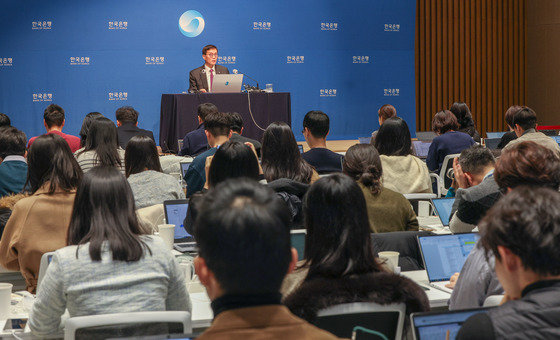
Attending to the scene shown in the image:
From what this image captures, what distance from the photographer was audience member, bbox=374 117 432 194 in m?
5.13

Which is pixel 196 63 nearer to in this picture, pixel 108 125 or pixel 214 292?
pixel 108 125

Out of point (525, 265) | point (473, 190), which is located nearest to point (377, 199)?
point (473, 190)

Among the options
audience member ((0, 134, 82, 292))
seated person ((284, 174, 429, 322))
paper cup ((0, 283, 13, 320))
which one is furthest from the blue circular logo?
seated person ((284, 174, 429, 322))

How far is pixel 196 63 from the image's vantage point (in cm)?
1116

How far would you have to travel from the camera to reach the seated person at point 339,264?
206cm

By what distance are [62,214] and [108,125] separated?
2.10 meters

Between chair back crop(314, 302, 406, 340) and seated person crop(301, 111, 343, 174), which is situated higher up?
seated person crop(301, 111, 343, 174)

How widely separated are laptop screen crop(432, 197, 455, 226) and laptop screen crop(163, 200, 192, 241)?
1494mm

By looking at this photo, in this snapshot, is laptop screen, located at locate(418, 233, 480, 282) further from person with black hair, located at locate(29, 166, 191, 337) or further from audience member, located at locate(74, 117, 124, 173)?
audience member, located at locate(74, 117, 124, 173)

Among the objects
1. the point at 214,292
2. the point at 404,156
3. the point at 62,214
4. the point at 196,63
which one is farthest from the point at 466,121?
the point at 214,292

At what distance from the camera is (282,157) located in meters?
4.52

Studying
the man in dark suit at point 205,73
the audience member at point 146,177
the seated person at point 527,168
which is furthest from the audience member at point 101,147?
the man in dark suit at point 205,73

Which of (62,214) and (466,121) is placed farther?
(466,121)

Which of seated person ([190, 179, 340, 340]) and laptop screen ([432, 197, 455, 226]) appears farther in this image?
laptop screen ([432, 197, 455, 226])
